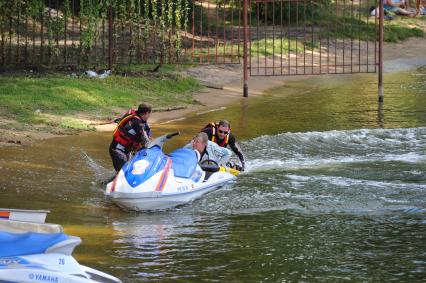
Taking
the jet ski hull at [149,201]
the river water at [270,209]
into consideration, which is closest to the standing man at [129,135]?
the river water at [270,209]

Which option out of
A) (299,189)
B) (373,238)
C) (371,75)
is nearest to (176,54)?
(371,75)

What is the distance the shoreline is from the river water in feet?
1.67

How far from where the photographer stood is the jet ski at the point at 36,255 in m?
7.34

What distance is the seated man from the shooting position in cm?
1300

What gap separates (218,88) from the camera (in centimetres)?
2347

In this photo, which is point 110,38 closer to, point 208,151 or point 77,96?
point 77,96

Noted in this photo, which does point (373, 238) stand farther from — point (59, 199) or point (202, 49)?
point (202, 49)

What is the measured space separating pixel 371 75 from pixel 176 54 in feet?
23.3

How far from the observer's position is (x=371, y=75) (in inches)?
1109

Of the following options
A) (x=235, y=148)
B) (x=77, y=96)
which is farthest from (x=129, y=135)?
(x=77, y=96)

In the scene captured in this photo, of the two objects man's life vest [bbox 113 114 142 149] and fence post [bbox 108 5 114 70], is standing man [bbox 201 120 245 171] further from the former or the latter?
fence post [bbox 108 5 114 70]

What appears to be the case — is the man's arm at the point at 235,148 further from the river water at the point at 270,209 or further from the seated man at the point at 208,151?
the river water at the point at 270,209

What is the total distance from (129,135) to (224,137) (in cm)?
160

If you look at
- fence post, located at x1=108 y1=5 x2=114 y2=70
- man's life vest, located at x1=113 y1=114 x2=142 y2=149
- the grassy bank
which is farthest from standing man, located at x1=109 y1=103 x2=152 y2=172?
fence post, located at x1=108 y1=5 x2=114 y2=70
